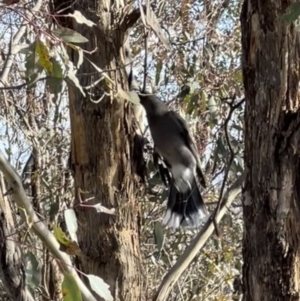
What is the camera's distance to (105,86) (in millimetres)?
1728

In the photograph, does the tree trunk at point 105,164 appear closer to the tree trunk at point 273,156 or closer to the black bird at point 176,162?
the black bird at point 176,162

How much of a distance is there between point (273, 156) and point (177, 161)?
0.91 metres

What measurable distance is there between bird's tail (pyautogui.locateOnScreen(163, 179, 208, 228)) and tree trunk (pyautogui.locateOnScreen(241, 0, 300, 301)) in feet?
2.98

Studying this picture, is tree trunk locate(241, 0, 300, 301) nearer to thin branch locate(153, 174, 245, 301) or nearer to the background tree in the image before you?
the background tree

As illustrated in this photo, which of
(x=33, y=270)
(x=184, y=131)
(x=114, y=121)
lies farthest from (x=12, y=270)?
(x=184, y=131)

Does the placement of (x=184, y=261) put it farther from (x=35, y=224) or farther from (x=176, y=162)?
(x=35, y=224)

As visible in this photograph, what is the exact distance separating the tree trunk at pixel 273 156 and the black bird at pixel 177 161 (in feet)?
2.70

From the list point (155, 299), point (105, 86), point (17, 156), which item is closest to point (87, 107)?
point (105, 86)

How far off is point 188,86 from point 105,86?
656mm

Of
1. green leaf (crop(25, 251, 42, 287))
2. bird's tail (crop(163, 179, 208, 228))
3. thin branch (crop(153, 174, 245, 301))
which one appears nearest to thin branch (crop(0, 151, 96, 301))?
green leaf (crop(25, 251, 42, 287))

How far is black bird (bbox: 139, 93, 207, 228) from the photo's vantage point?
2.15m

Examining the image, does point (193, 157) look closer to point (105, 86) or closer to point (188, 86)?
point (188, 86)

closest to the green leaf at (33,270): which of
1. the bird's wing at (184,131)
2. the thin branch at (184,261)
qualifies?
the thin branch at (184,261)

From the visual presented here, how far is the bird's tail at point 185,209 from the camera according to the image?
7.29 ft
